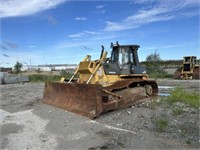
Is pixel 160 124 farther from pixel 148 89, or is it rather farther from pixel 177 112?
pixel 148 89

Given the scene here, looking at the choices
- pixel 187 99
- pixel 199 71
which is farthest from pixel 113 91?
pixel 199 71

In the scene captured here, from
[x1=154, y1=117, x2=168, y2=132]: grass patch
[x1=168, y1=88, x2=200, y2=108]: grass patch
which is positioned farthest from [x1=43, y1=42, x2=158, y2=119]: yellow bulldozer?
[x1=154, y1=117, x2=168, y2=132]: grass patch

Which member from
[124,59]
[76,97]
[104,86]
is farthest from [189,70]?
[76,97]

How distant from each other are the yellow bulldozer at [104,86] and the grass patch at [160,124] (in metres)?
1.52

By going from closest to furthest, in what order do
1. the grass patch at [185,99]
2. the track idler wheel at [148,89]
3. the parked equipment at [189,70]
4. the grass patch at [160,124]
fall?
the grass patch at [160,124], the grass patch at [185,99], the track idler wheel at [148,89], the parked equipment at [189,70]

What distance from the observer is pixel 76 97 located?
7.83 metres

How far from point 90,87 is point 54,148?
282 cm

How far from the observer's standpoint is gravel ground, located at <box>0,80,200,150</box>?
4.77 m

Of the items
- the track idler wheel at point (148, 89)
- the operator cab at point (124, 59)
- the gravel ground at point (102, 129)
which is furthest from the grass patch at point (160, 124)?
the track idler wheel at point (148, 89)

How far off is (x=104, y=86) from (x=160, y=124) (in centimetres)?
288

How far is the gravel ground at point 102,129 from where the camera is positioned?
4.77 metres

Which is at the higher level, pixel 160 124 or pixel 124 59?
pixel 124 59

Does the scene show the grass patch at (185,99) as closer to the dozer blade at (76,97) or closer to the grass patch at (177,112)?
the grass patch at (177,112)

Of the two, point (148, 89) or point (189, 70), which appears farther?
point (189, 70)
